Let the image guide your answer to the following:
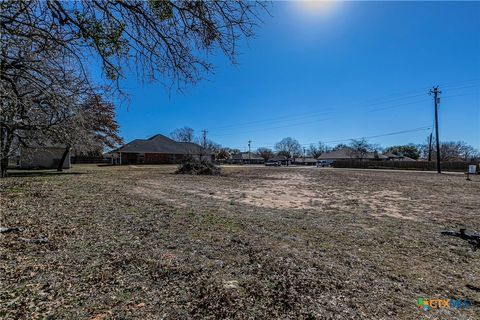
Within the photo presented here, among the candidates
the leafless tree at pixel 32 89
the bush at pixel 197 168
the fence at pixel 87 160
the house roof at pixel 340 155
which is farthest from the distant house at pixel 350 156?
the leafless tree at pixel 32 89

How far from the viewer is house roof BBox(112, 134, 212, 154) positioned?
1656 inches

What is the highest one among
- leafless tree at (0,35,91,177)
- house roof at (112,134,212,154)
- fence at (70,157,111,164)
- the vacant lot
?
house roof at (112,134,212,154)

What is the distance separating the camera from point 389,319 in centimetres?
212

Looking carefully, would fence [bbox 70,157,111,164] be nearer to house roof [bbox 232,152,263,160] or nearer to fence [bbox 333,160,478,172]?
fence [bbox 333,160,478,172]

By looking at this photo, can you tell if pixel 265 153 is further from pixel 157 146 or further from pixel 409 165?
pixel 409 165

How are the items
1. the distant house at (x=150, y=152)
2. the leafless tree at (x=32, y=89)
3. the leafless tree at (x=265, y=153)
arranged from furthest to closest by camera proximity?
the leafless tree at (x=265, y=153), the distant house at (x=150, y=152), the leafless tree at (x=32, y=89)

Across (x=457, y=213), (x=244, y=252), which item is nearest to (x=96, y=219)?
(x=244, y=252)

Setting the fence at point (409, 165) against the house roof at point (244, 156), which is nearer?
the fence at point (409, 165)

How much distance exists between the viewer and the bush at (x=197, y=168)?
2127cm

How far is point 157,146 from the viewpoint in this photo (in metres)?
45.5

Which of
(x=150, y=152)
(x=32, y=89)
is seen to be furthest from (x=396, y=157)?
(x=32, y=89)

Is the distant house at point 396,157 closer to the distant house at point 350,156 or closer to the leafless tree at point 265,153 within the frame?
the distant house at point 350,156

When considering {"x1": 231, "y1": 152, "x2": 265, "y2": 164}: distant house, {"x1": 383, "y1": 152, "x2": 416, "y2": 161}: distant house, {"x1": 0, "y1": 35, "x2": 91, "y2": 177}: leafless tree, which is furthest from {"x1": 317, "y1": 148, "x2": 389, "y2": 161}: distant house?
{"x1": 0, "y1": 35, "x2": 91, "y2": 177}: leafless tree

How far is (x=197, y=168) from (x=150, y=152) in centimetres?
2528
